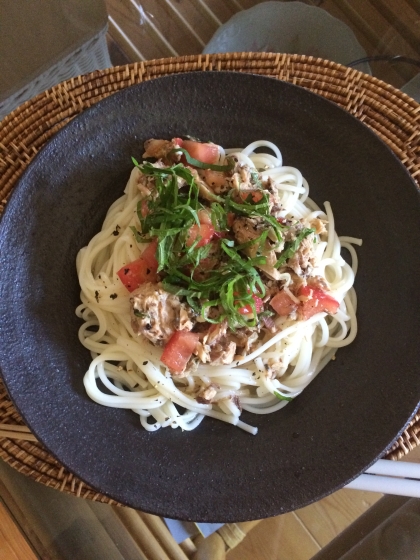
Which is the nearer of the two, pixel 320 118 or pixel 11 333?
pixel 11 333

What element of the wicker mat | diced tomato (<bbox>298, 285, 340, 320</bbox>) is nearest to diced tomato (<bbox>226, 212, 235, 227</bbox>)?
diced tomato (<bbox>298, 285, 340, 320</bbox>)

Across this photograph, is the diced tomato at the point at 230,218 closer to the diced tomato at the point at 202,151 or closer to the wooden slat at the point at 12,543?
the diced tomato at the point at 202,151

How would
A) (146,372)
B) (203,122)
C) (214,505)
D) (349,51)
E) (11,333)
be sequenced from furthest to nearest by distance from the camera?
1. (349,51)
2. (203,122)
3. (146,372)
4. (11,333)
5. (214,505)

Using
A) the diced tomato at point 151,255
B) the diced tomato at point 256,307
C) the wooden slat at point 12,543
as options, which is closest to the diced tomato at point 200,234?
the diced tomato at point 151,255

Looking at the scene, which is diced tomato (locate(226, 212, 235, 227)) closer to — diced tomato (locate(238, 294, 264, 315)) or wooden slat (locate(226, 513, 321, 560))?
diced tomato (locate(238, 294, 264, 315))

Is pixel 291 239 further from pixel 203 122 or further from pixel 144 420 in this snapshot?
pixel 144 420

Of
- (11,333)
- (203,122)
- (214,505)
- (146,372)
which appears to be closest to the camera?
(214,505)

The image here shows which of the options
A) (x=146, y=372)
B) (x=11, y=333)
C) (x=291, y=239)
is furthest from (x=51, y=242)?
(x=291, y=239)
